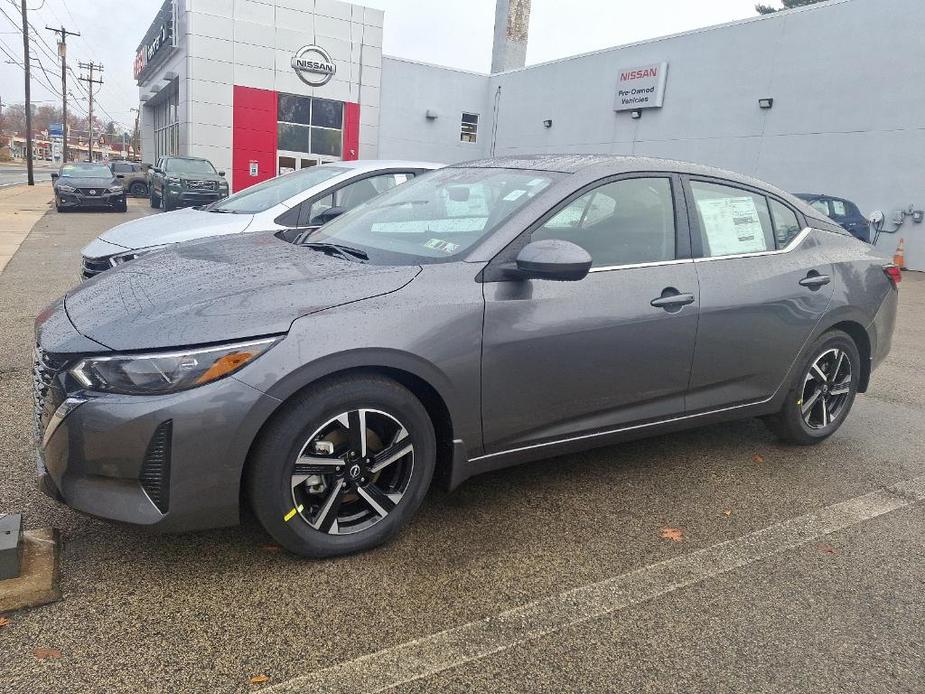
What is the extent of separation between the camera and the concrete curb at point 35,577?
233 cm

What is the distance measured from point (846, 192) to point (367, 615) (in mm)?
19376

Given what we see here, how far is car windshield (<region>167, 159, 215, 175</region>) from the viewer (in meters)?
21.2

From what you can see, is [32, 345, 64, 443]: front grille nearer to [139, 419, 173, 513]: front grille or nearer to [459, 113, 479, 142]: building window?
[139, 419, 173, 513]: front grille

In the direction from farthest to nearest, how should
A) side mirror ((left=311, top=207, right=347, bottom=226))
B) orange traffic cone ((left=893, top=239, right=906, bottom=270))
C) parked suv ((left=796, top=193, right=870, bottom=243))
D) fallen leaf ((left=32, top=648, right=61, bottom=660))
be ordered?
orange traffic cone ((left=893, top=239, right=906, bottom=270)), parked suv ((left=796, top=193, right=870, bottom=243)), side mirror ((left=311, top=207, right=347, bottom=226)), fallen leaf ((left=32, top=648, right=61, bottom=660))

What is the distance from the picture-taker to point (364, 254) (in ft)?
10.3

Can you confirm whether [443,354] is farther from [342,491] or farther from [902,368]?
[902,368]

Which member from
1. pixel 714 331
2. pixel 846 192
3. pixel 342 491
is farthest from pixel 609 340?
pixel 846 192

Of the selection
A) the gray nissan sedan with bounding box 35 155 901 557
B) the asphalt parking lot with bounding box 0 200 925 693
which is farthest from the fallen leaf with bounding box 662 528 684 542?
the gray nissan sedan with bounding box 35 155 901 557

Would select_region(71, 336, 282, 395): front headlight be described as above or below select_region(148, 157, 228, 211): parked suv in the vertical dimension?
below

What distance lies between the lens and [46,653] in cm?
212

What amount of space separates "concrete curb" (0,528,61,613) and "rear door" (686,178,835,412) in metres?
2.81

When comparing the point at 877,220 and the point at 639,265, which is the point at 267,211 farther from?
the point at 877,220

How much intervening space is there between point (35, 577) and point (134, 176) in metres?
31.5

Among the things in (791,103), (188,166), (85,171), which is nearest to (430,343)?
(791,103)
